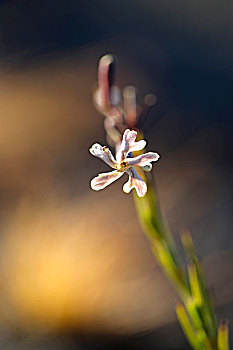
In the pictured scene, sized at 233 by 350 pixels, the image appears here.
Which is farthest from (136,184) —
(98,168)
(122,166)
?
(98,168)

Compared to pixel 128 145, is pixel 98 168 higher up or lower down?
higher up

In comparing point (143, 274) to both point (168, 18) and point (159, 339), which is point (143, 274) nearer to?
point (159, 339)

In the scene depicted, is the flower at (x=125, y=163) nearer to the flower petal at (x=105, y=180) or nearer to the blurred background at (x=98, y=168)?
the flower petal at (x=105, y=180)

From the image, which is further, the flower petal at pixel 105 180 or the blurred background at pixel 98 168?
the blurred background at pixel 98 168

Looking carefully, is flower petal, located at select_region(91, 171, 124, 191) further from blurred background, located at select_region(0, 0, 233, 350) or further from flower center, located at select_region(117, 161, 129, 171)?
blurred background, located at select_region(0, 0, 233, 350)

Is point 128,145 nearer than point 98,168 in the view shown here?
Yes

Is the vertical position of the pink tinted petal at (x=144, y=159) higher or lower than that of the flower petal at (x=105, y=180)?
higher

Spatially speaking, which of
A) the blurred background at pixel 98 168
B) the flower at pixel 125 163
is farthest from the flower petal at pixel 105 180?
the blurred background at pixel 98 168

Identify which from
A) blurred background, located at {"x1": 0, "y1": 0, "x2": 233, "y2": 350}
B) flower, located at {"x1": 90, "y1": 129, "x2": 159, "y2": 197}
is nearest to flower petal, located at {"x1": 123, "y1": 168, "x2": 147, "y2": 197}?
flower, located at {"x1": 90, "y1": 129, "x2": 159, "y2": 197}

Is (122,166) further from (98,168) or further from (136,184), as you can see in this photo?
(98,168)
